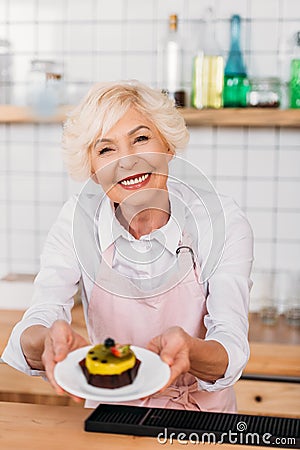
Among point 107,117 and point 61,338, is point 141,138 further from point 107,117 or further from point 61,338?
point 61,338

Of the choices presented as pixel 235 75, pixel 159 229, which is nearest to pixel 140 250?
pixel 159 229

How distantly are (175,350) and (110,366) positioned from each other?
0.47ft

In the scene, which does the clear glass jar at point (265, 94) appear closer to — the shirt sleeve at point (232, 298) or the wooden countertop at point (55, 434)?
the shirt sleeve at point (232, 298)

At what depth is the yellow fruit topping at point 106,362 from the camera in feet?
3.21

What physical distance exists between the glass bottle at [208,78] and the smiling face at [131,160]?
0.70m

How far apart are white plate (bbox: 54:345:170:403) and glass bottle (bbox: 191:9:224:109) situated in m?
1.17

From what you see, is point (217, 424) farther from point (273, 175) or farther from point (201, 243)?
point (273, 175)

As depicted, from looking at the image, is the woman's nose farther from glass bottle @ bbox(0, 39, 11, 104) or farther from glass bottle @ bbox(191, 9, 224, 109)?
glass bottle @ bbox(0, 39, 11, 104)

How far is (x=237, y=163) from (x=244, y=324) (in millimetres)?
1002

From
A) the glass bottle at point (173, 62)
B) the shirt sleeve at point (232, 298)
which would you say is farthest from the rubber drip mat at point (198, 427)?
the glass bottle at point (173, 62)

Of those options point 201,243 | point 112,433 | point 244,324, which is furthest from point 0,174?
point 112,433

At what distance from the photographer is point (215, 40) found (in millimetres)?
2188

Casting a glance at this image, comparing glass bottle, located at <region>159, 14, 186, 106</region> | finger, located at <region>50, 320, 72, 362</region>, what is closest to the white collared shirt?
finger, located at <region>50, 320, 72, 362</region>

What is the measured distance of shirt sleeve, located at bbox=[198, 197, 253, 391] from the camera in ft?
4.22
